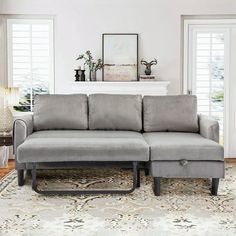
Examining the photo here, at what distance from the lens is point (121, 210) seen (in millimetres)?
3672

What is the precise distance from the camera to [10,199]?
4008 millimetres

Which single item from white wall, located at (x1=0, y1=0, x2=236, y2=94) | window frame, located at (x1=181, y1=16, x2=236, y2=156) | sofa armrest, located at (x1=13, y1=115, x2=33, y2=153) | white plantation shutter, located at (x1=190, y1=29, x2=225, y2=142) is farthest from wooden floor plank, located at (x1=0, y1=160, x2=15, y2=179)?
white plantation shutter, located at (x1=190, y1=29, x2=225, y2=142)

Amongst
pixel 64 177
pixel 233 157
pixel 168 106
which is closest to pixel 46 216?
pixel 64 177

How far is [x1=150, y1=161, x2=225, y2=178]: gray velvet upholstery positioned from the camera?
4109 mm

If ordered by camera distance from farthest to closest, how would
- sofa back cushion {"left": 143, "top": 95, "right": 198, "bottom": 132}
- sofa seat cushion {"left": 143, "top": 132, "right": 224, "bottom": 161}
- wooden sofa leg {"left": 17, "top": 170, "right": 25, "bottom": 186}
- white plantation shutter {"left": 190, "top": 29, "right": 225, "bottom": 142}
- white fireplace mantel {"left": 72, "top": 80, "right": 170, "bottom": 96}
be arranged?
white plantation shutter {"left": 190, "top": 29, "right": 225, "bottom": 142}, white fireplace mantel {"left": 72, "top": 80, "right": 170, "bottom": 96}, sofa back cushion {"left": 143, "top": 95, "right": 198, "bottom": 132}, wooden sofa leg {"left": 17, "top": 170, "right": 25, "bottom": 186}, sofa seat cushion {"left": 143, "top": 132, "right": 224, "bottom": 161}

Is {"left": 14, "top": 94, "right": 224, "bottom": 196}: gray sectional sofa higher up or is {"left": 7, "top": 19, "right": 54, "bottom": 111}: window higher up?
{"left": 7, "top": 19, "right": 54, "bottom": 111}: window

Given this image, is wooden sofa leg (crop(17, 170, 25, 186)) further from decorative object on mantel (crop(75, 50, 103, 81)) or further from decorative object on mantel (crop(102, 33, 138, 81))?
decorative object on mantel (crop(102, 33, 138, 81))

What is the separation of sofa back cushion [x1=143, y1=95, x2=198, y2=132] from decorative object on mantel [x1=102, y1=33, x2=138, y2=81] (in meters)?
0.98

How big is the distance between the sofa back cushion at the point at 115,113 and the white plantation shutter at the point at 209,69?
4.77 feet

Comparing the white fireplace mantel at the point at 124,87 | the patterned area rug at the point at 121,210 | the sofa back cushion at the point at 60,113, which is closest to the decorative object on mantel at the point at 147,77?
the white fireplace mantel at the point at 124,87

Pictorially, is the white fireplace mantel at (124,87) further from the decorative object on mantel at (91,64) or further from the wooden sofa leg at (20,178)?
the wooden sofa leg at (20,178)

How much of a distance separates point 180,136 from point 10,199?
1.83 meters

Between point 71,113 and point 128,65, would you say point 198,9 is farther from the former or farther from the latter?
point 71,113

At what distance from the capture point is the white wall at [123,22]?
611 centimetres
